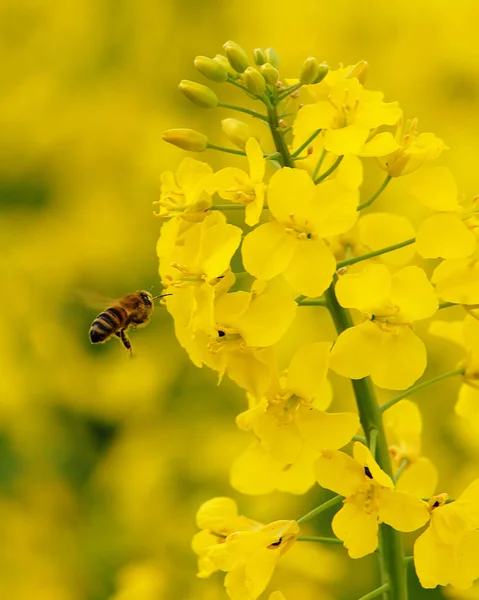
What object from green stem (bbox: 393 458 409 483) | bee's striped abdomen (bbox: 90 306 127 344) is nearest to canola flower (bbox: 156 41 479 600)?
green stem (bbox: 393 458 409 483)

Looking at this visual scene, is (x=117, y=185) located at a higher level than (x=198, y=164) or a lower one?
lower

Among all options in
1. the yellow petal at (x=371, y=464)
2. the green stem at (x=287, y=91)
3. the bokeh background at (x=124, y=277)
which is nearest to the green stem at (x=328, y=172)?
the green stem at (x=287, y=91)

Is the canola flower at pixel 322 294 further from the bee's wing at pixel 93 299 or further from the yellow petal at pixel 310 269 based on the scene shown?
the bee's wing at pixel 93 299

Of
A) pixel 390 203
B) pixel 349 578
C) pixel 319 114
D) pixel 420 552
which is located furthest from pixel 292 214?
pixel 390 203

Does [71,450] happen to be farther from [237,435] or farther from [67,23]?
[67,23]

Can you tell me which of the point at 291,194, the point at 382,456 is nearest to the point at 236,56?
the point at 291,194

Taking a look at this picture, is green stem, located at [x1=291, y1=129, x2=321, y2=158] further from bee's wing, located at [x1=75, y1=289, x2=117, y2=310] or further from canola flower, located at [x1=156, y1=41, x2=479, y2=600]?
bee's wing, located at [x1=75, y1=289, x2=117, y2=310]
